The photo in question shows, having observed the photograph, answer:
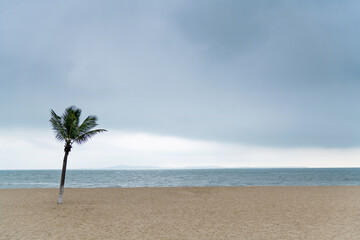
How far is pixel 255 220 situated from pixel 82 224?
8.74 m

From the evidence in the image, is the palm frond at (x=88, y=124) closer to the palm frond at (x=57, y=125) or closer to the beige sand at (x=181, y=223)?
the palm frond at (x=57, y=125)

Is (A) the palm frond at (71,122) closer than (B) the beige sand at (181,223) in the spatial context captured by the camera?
No

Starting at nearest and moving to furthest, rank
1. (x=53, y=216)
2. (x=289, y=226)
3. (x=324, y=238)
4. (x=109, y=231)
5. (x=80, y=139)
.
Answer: (x=324, y=238), (x=109, y=231), (x=289, y=226), (x=53, y=216), (x=80, y=139)

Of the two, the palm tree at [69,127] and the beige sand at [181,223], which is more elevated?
the palm tree at [69,127]

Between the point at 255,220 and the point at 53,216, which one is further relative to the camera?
the point at 53,216

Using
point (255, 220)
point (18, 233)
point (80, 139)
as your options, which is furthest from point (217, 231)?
point (80, 139)

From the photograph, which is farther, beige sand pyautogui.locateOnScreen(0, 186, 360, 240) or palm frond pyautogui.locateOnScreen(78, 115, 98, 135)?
palm frond pyautogui.locateOnScreen(78, 115, 98, 135)

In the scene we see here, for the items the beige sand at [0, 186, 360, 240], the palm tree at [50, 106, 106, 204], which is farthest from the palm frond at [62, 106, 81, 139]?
the beige sand at [0, 186, 360, 240]

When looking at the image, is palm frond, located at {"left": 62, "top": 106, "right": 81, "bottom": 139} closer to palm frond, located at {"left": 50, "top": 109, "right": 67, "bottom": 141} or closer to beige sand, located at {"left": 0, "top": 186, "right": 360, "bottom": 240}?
palm frond, located at {"left": 50, "top": 109, "right": 67, "bottom": 141}

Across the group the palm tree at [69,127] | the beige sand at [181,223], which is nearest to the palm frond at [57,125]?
the palm tree at [69,127]

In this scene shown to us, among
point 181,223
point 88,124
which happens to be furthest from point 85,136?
point 181,223

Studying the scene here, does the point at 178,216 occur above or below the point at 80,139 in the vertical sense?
below

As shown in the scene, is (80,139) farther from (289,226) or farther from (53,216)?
(289,226)

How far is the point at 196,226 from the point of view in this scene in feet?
40.3
